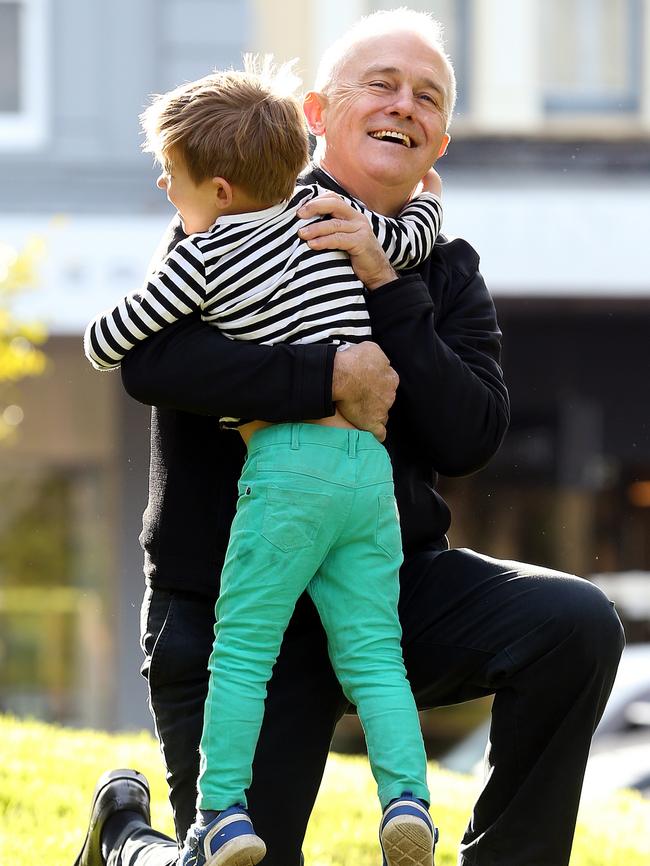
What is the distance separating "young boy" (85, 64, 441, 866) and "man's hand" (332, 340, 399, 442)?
31 mm

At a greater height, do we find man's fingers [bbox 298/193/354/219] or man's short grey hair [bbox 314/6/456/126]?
man's short grey hair [bbox 314/6/456/126]

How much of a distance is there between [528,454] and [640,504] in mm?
948

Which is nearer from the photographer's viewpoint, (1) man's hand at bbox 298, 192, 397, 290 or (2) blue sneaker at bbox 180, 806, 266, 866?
(2) blue sneaker at bbox 180, 806, 266, 866

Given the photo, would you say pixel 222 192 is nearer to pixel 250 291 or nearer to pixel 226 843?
pixel 250 291

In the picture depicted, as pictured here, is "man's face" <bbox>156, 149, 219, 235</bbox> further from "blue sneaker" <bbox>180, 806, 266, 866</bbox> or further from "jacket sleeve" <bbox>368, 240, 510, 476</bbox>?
"blue sneaker" <bbox>180, 806, 266, 866</bbox>

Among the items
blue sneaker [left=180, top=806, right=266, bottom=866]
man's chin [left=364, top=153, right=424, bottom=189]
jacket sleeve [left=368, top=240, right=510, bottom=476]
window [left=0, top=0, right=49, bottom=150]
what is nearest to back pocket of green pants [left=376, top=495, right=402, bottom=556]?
jacket sleeve [left=368, top=240, right=510, bottom=476]

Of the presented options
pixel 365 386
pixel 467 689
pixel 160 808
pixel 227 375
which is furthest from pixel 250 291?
pixel 160 808

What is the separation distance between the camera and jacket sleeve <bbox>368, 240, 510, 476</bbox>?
8.80ft

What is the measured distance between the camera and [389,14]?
3.06 meters

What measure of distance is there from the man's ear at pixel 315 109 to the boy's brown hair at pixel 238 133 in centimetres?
39

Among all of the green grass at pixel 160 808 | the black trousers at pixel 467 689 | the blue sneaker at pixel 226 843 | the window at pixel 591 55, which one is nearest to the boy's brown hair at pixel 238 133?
the black trousers at pixel 467 689

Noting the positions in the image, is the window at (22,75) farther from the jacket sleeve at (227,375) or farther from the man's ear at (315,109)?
the jacket sleeve at (227,375)

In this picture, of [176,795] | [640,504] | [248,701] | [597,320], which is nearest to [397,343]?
[248,701]

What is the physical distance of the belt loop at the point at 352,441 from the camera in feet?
8.32
